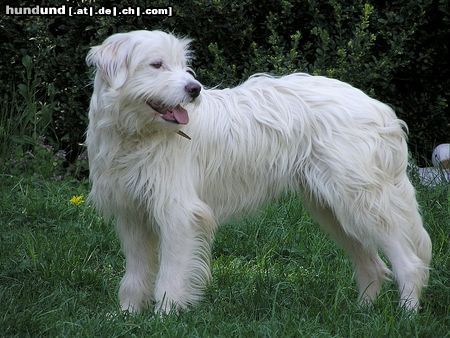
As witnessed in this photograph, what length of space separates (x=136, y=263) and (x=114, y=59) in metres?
1.17

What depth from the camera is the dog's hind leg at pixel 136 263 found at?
16.4ft

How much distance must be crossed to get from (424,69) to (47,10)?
132 inches

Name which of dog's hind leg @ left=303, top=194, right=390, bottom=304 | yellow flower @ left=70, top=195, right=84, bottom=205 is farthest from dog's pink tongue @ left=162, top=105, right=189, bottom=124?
yellow flower @ left=70, top=195, right=84, bottom=205

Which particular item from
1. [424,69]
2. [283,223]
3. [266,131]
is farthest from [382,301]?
[424,69]

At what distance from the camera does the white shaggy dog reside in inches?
184

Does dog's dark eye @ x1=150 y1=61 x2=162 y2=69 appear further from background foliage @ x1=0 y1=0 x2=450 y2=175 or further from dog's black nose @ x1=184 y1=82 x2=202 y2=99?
background foliage @ x1=0 y1=0 x2=450 y2=175

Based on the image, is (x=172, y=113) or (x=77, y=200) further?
(x=77, y=200)

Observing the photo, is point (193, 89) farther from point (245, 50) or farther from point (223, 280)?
point (245, 50)

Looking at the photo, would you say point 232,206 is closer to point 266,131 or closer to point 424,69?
point 266,131

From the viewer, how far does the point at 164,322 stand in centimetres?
438

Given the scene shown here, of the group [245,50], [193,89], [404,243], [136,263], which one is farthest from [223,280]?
[245,50]

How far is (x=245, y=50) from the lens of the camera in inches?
313

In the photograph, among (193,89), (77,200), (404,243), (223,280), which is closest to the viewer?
(193,89)

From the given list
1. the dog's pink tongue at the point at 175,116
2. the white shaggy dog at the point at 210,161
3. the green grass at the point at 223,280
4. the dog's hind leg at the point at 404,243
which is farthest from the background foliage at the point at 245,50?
the dog's pink tongue at the point at 175,116
